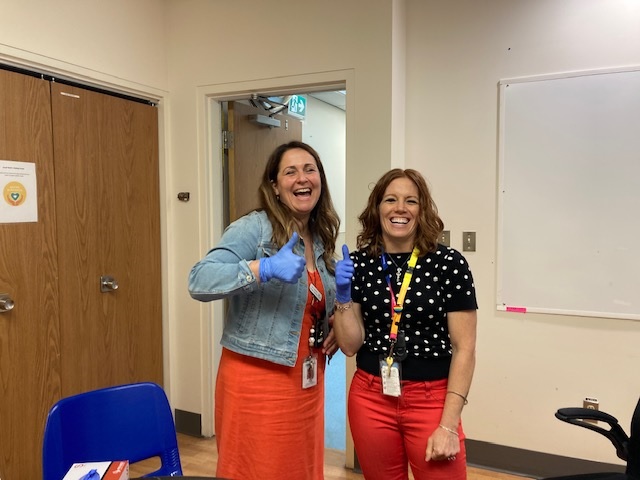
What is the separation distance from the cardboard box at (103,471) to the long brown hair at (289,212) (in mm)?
716

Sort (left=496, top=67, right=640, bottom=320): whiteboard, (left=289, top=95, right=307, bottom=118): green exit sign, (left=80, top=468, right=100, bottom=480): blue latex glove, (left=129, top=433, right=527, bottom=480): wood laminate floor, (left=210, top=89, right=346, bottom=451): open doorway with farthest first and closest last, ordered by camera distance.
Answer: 1. (left=289, top=95, right=307, bottom=118): green exit sign
2. (left=210, top=89, right=346, bottom=451): open doorway
3. (left=129, top=433, right=527, bottom=480): wood laminate floor
4. (left=496, top=67, right=640, bottom=320): whiteboard
5. (left=80, top=468, right=100, bottom=480): blue latex glove

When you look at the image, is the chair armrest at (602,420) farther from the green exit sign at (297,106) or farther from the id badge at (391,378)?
the green exit sign at (297,106)

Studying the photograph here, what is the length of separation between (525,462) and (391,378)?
162cm

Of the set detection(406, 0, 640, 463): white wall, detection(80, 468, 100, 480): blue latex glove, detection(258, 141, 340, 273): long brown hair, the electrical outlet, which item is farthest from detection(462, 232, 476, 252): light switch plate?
detection(80, 468, 100, 480): blue latex glove

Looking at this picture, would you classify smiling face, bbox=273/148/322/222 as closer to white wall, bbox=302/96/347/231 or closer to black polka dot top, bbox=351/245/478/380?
black polka dot top, bbox=351/245/478/380

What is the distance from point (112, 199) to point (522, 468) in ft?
8.59

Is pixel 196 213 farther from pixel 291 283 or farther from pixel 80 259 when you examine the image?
pixel 291 283

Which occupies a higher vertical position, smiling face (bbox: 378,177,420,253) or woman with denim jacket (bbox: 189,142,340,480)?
smiling face (bbox: 378,177,420,253)

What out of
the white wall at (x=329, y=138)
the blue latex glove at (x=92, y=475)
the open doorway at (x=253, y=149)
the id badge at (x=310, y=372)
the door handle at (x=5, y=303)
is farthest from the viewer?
the white wall at (x=329, y=138)

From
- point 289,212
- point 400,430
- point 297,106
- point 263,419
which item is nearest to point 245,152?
point 297,106

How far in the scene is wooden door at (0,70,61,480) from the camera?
2.04 m

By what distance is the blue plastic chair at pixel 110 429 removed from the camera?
1207 mm

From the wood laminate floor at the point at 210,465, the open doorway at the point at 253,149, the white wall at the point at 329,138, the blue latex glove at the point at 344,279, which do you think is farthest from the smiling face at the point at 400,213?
the white wall at the point at 329,138

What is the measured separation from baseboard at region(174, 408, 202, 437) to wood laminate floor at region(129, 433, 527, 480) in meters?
0.07
